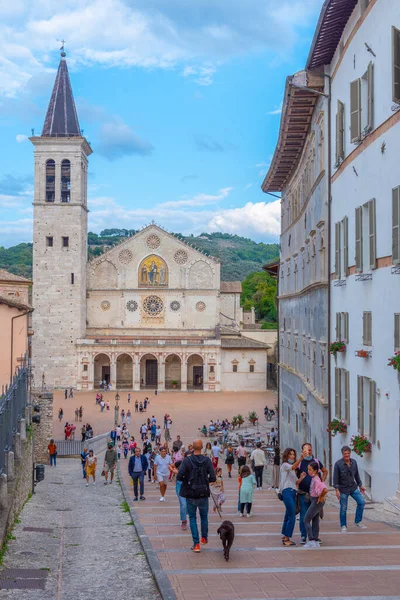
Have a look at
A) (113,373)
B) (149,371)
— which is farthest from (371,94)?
(149,371)

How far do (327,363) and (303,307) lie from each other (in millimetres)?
6023

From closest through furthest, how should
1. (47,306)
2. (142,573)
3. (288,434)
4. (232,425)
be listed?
(142,573)
(288,434)
(232,425)
(47,306)

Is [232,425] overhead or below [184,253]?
below

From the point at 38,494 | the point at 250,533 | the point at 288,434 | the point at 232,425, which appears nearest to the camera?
the point at 250,533

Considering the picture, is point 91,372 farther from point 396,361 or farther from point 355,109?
point 396,361

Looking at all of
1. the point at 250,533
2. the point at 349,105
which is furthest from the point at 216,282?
the point at 250,533

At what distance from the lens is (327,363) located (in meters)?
17.8

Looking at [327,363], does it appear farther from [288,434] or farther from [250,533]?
[288,434]

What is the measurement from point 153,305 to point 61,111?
19539 millimetres

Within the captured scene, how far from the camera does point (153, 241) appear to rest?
224ft

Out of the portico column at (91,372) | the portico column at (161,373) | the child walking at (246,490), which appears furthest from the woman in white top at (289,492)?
the portico column at (91,372)

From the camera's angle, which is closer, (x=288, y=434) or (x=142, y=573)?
(x=142, y=573)

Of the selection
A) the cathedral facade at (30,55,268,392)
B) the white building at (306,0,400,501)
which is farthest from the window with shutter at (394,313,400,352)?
the cathedral facade at (30,55,268,392)

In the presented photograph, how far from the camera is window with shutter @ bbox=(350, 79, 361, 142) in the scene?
44.9ft
